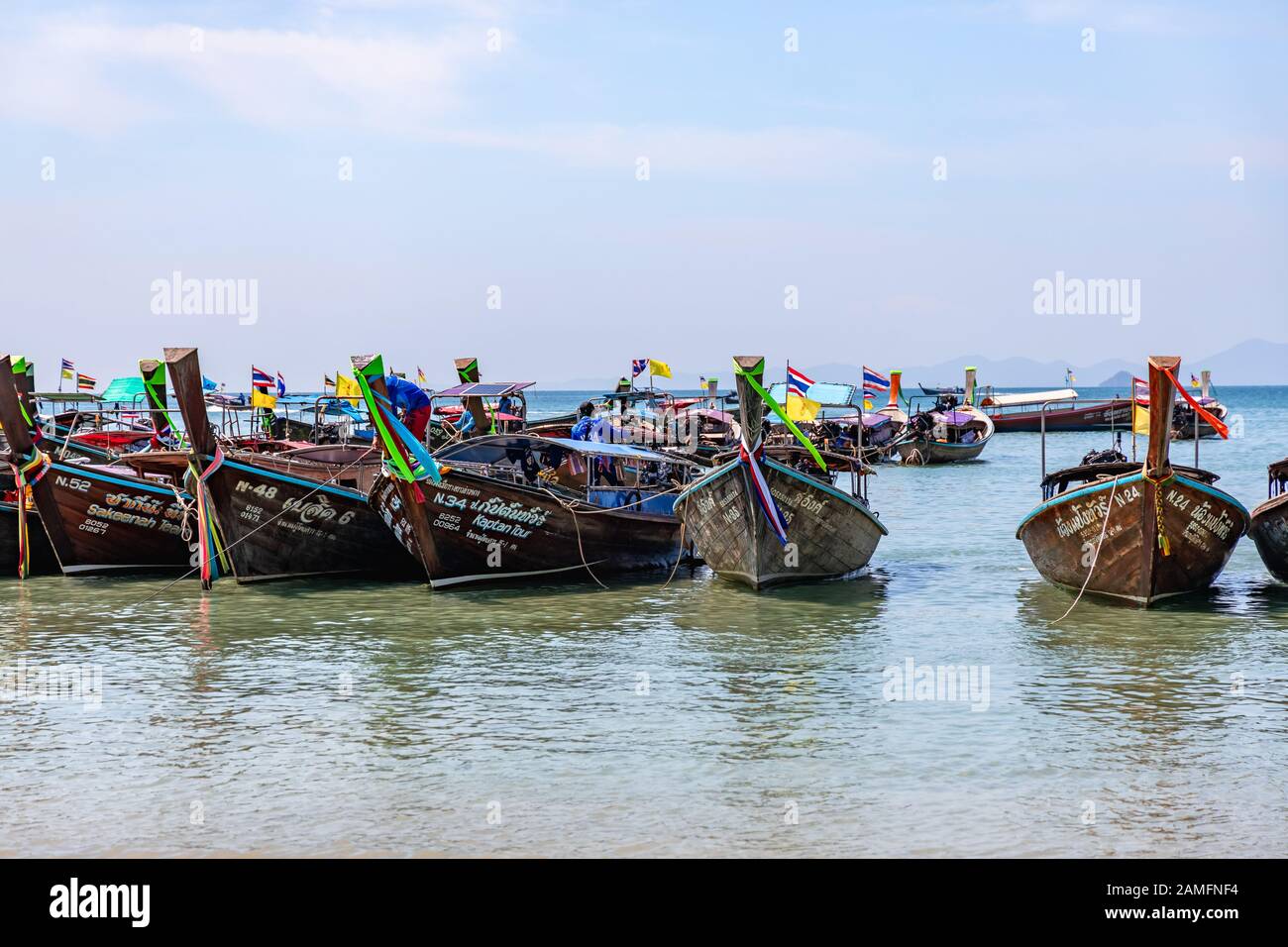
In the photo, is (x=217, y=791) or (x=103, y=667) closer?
(x=217, y=791)

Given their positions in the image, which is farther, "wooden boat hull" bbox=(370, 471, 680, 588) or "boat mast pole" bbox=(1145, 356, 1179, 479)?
"wooden boat hull" bbox=(370, 471, 680, 588)

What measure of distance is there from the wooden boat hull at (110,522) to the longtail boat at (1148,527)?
42.7ft

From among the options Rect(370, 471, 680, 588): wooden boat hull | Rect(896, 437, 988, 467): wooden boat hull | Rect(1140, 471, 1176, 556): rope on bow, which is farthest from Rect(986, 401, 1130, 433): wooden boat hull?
Rect(1140, 471, 1176, 556): rope on bow

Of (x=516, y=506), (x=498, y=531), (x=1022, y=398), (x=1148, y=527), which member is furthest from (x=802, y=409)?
(x=1022, y=398)

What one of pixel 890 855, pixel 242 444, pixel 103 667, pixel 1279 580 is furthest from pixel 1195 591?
pixel 242 444

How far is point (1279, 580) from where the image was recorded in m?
19.5

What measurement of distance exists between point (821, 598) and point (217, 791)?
1081 cm

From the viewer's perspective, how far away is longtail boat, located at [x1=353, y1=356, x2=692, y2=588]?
1848cm

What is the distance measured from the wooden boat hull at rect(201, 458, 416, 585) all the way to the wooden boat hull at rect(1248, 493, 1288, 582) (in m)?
12.7

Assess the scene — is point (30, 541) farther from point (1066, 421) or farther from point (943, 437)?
point (1066, 421)

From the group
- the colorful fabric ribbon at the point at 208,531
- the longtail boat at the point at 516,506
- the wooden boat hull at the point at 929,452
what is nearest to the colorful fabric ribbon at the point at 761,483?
the longtail boat at the point at 516,506

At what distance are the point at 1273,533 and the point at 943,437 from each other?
37760 mm

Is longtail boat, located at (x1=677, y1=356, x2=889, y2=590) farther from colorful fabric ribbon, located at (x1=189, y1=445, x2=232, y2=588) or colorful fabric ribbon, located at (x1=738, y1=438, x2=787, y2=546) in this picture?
colorful fabric ribbon, located at (x1=189, y1=445, x2=232, y2=588)
